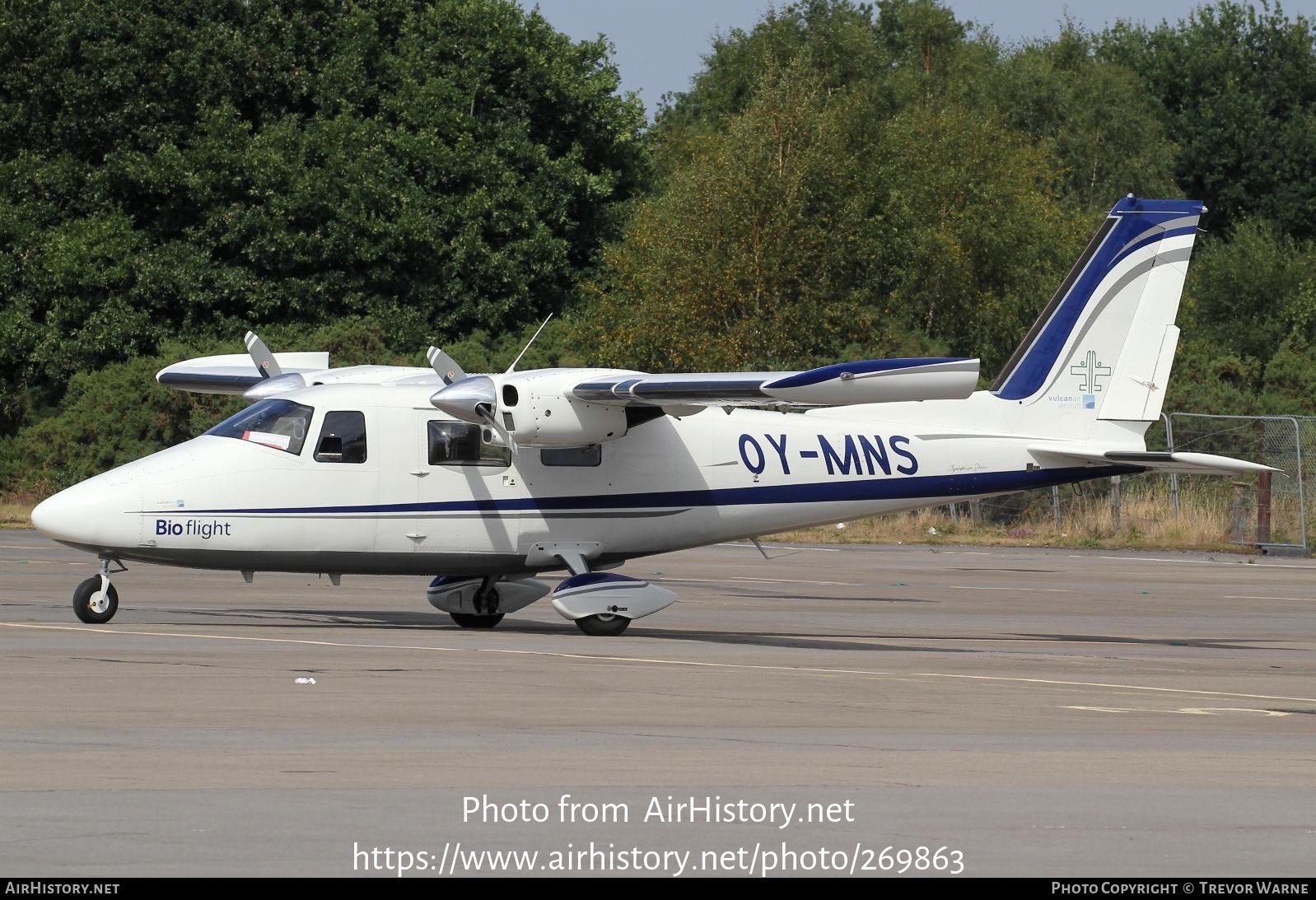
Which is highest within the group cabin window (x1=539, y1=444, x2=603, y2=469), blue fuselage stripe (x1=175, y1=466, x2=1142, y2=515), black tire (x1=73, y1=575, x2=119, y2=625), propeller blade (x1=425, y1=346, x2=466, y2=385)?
propeller blade (x1=425, y1=346, x2=466, y2=385)

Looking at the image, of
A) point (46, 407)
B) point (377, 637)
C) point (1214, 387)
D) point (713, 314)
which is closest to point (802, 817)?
point (377, 637)

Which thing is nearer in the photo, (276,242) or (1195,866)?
(1195,866)

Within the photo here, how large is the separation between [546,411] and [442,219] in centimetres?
3171

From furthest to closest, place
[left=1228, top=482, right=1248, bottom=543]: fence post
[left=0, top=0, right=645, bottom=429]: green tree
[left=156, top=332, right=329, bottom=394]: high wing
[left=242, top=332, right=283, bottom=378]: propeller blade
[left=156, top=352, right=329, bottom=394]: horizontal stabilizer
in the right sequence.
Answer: [left=0, top=0, right=645, bottom=429]: green tree → [left=1228, top=482, right=1248, bottom=543]: fence post → [left=156, top=352, right=329, bottom=394]: horizontal stabilizer → [left=156, top=332, right=329, bottom=394]: high wing → [left=242, top=332, right=283, bottom=378]: propeller blade

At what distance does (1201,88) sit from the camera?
241 ft

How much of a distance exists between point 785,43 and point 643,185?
18.8m

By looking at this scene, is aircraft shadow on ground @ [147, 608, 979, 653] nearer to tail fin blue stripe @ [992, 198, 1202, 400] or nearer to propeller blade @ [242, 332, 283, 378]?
propeller blade @ [242, 332, 283, 378]

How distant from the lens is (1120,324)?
810 inches

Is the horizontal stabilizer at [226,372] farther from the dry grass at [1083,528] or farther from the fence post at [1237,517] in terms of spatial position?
the fence post at [1237,517]

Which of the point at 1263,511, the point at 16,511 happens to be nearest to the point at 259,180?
the point at 16,511

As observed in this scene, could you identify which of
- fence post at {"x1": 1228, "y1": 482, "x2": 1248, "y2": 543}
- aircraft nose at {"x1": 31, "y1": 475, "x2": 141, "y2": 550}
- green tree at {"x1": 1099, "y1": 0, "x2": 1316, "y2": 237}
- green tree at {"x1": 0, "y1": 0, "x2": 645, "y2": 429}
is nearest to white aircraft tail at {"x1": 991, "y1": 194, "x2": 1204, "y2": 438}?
aircraft nose at {"x1": 31, "y1": 475, "x2": 141, "y2": 550}

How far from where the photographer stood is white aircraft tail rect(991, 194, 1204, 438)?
20391mm

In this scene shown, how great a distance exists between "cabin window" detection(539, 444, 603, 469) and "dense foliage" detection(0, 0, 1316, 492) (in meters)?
23.6
